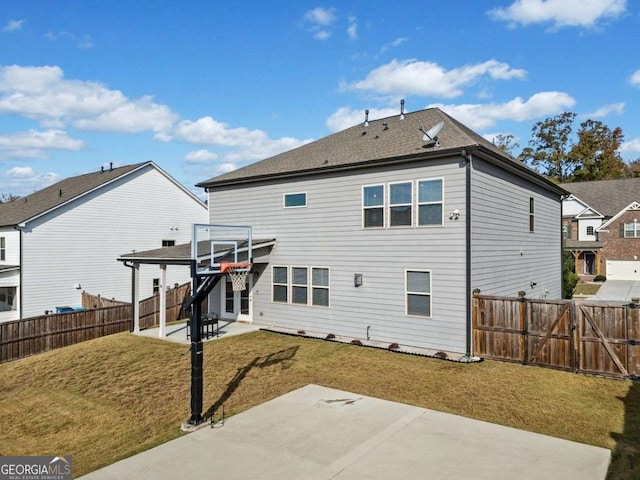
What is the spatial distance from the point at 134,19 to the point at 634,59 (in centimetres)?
2310

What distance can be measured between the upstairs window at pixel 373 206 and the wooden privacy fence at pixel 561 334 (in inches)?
133

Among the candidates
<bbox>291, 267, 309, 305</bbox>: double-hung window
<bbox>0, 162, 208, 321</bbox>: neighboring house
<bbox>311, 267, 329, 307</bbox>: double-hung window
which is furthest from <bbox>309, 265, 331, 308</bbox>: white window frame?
<bbox>0, 162, 208, 321</bbox>: neighboring house

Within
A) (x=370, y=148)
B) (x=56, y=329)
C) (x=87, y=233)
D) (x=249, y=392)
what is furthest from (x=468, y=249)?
(x=87, y=233)

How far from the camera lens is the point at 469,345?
33.8 ft

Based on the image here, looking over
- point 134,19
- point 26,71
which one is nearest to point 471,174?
point 134,19

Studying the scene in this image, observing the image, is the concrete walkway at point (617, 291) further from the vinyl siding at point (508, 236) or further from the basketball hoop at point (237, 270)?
the basketball hoop at point (237, 270)

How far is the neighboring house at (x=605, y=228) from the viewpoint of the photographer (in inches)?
1241

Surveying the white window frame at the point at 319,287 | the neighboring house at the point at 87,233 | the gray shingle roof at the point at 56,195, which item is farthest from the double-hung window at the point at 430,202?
the gray shingle roof at the point at 56,195

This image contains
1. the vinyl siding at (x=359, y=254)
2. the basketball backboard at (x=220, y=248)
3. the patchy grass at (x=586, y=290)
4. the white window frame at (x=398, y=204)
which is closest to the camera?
the basketball backboard at (x=220, y=248)

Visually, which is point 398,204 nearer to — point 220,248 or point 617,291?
point 220,248

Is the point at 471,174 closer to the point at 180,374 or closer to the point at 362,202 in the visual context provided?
the point at 362,202

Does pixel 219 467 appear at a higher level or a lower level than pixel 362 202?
lower

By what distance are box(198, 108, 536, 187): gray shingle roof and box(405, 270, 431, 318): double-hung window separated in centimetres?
308

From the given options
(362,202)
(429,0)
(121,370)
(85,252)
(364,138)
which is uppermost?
(429,0)
